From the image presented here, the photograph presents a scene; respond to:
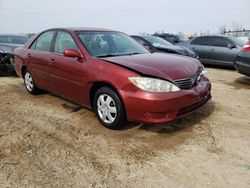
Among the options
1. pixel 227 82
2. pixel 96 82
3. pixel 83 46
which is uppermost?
pixel 83 46

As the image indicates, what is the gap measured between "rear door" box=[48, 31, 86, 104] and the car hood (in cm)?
57

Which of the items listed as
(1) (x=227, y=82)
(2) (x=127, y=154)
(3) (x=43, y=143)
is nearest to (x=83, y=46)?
(3) (x=43, y=143)

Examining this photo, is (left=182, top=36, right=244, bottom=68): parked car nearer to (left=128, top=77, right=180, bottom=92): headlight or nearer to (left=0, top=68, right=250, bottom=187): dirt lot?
(left=0, top=68, right=250, bottom=187): dirt lot

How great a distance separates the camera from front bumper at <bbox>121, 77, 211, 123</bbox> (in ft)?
11.2

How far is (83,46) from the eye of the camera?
4.23m

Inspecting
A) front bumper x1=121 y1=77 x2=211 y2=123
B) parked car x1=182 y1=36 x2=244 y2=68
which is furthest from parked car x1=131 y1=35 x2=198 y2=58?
front bumper x1=121 y1=77 x2=211 y2=123

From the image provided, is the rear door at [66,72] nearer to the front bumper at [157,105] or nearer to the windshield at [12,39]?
the front bumper at [157,105]

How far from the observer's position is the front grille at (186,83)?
3.60 meters

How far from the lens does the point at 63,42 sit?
4.70 m

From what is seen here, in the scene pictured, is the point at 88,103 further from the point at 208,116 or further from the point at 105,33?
the point at 208,116

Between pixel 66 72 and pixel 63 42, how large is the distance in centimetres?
61

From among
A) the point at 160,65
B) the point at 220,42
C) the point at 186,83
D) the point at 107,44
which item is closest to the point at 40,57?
the point at 107,44

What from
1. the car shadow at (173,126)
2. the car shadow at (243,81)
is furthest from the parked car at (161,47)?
the car shadow at (173,126)

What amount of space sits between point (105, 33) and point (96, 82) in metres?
1.28
